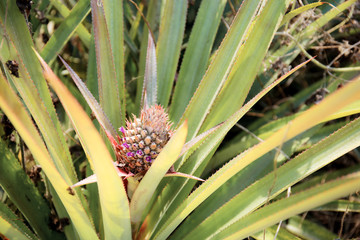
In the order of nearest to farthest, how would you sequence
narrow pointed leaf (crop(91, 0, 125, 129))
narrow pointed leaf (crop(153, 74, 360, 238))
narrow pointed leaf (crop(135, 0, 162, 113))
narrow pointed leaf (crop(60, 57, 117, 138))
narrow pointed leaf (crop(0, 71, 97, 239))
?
narrow pointed leaf (crop(153, 74, 360, 238)), narrow pointed leaf (crop(0, 71, 97, 239)), narrow pointed leaf (crop(60, 57, 117, 138)), narrow pointed leaf (crop(91, 0, 125, 129)), narrow pointed leaf (crop(135, 0, 162, 113))

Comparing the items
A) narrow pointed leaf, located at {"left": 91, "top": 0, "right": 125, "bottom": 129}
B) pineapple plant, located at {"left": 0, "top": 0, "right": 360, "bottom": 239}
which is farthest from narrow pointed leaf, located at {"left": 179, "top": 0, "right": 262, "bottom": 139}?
narrow pointed leaf, located at {"left": 91, "top": 0, "right": 125, "bottom": 129}

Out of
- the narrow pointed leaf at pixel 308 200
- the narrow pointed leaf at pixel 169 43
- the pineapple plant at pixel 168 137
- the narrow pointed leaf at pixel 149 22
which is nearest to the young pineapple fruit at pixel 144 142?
the pineapple plant at pixel 168 137

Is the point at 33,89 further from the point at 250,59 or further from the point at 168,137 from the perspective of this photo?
the point at 250,59

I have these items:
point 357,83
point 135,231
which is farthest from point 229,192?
point 357,83

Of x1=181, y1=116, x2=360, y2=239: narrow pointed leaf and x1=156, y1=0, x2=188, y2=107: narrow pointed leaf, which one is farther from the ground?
x1=156, y1=0, x2=188, y2=107: narrow pointed leaf

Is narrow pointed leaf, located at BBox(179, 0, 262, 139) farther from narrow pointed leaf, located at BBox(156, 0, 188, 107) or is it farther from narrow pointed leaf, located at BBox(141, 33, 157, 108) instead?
narrow pointed leaf, located at BBox(156, 0, 188, 107)

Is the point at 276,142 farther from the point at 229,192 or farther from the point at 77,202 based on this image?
the point at 229,192

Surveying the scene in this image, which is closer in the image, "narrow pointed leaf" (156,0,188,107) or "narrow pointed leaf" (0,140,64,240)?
"narrow pointed leaf" (0,140,64,240)

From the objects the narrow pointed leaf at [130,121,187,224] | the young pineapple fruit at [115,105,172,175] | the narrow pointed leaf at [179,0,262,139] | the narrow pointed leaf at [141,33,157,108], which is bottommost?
the narrow pointed leaf at [130,121,187,224]
